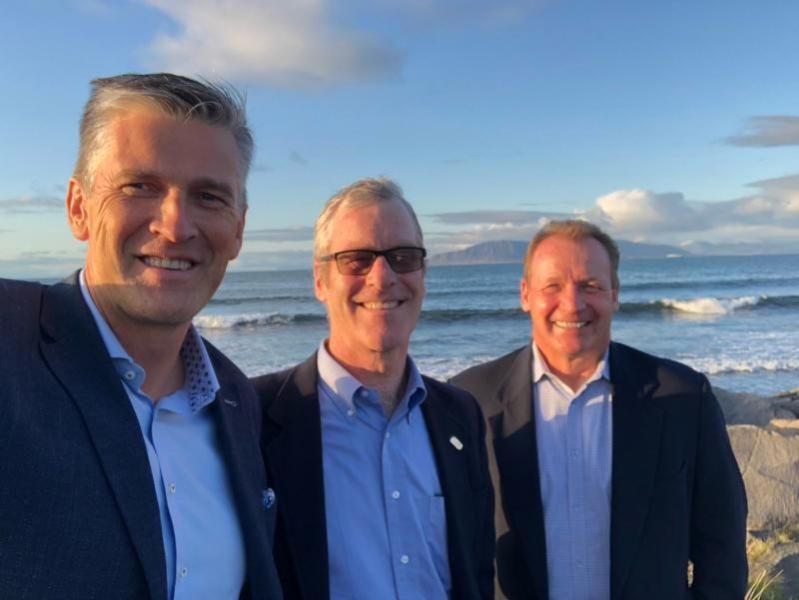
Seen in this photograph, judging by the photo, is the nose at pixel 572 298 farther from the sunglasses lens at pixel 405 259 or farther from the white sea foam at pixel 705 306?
the white sea foam at pixel 705 306

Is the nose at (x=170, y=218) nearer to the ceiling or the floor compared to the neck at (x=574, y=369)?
nearer to the ceiling

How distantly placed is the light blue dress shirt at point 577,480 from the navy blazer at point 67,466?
191cm

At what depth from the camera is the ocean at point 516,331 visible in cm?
1728

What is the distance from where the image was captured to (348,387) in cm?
255

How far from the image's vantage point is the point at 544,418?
313cm

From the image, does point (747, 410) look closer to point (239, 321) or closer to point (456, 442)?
point (456, 442)

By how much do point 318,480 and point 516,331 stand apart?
2295cm

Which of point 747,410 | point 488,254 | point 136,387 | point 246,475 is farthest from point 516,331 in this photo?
point 488,254

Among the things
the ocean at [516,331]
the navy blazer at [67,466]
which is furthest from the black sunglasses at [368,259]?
the ocean at [516,331]

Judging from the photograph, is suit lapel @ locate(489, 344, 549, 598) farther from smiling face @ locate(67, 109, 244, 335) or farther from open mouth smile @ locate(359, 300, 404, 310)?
smiling face @ locate(67, 109, 244, 335)

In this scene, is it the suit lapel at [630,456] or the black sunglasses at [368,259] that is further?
the suit lapel at [630,456]

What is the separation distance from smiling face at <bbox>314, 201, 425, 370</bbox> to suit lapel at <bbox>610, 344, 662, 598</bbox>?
114 cm

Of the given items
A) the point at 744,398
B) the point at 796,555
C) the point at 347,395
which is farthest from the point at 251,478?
the point at 744,398

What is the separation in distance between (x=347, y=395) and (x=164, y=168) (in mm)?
1160
